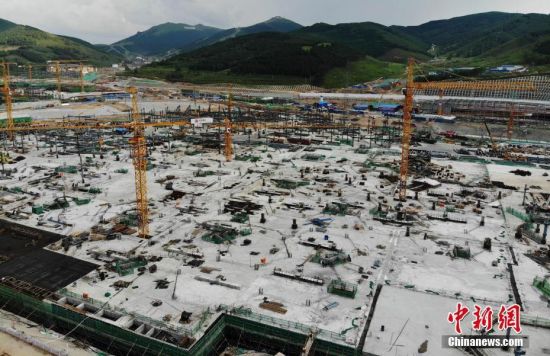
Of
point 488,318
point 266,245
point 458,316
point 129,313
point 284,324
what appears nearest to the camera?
point 458,316

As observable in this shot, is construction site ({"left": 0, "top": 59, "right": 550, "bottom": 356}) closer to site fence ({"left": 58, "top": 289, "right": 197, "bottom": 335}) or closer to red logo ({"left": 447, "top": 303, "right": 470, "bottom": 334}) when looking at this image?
site fence ({"left": 58, "top": 289, "right": 197, "bottom": 335})

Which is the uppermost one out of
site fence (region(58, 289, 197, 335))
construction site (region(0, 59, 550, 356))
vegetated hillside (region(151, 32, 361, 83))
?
vegetated hillside (region(151, 32, 361, 83))

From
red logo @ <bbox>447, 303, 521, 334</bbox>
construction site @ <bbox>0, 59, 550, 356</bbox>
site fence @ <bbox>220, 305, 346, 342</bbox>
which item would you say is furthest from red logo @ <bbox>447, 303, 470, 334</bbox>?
site fence @ <bbox>220, 305, 346, 342</bbox>

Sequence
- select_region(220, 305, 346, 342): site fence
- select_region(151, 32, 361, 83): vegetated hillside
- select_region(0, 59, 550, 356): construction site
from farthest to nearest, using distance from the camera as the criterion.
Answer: select_region(151, 32, 361, 83): vegetated hillside → select_region(0, 59, 550, 356): construction site → select_region(220, 305, 346, 342): site fence

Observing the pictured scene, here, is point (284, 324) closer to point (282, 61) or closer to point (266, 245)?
point (266, 245)

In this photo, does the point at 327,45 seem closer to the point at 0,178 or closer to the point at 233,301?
the point at 0,178

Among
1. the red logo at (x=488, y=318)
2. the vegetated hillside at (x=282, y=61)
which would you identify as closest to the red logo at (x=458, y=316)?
the red logo at (x=488, y=318)

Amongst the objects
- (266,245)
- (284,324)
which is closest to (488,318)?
(284,324)

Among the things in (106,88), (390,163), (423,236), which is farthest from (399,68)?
(423,236)
